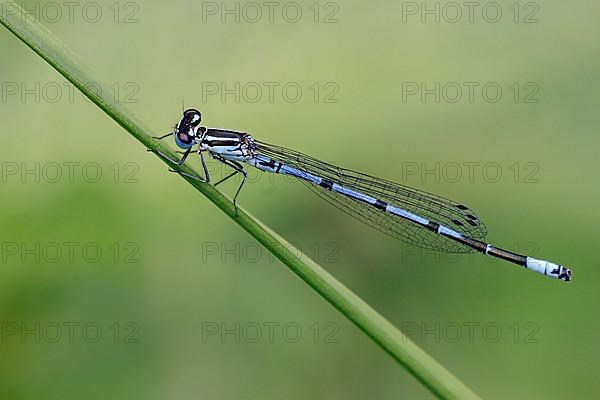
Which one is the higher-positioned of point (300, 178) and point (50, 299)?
point (300, 178)

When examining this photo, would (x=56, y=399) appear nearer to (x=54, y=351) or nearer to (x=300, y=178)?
(x=54, y=351)

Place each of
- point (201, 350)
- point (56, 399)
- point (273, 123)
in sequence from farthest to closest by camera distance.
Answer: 1. point (273, 123)
2. point (201, 350)
3. point (56, 399)

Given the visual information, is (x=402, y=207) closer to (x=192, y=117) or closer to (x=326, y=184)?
(x=326, y=184)

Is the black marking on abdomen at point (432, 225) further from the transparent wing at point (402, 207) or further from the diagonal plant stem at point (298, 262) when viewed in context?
the diagonal plant stem at point (298, 262)

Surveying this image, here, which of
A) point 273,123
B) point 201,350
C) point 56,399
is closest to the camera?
point 56,399

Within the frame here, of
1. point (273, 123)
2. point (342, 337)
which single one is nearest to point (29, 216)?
point (273, 123)

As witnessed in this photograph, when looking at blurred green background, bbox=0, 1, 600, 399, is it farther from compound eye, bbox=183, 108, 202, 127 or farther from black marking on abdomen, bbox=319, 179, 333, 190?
compound eye, bbox=183, 108, 202, 127
